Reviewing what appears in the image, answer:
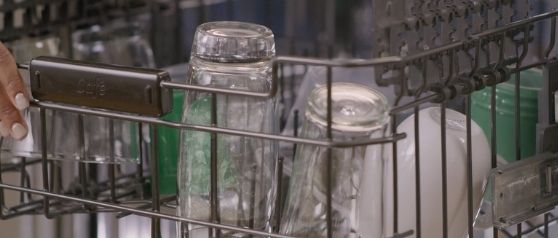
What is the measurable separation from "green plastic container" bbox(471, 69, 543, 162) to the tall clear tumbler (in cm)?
19

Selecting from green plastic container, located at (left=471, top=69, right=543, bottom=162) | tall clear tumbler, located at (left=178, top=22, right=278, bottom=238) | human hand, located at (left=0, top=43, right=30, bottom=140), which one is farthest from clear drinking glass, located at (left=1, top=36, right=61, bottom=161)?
green plastic container, located at (left=471, top=69, right=543, bottom=162)

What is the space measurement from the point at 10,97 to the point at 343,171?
21cm

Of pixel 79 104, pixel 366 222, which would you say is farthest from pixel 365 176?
pixel 79 104

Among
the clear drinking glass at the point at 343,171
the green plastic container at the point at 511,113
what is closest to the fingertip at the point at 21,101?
the clear drinking glass at the point at 343,171

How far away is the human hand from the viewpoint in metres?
0.66

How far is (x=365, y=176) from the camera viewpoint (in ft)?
1.93

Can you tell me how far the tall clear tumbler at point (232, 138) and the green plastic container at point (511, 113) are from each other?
0.64 ft

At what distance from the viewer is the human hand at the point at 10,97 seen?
658mm

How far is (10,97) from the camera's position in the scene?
655 millimetres

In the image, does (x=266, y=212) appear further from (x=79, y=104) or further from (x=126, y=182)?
(x=126, y=182)

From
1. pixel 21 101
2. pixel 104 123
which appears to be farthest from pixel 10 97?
pixel 104 123

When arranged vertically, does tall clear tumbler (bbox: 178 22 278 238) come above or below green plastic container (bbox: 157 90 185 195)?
above

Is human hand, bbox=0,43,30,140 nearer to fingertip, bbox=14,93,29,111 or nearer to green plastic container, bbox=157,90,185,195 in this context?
fingertip, bbox=14,93,29,111

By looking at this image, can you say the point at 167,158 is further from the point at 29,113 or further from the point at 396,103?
the point at 396,103
